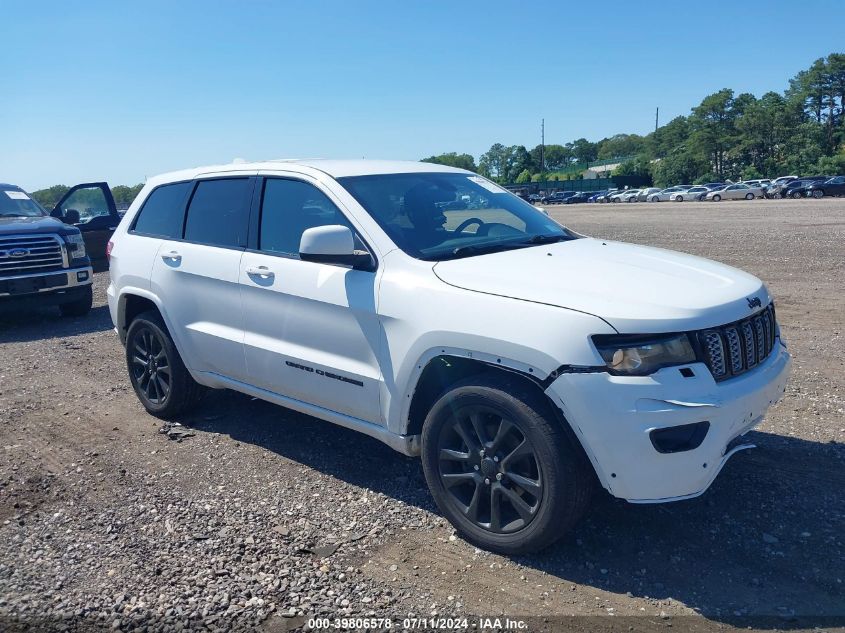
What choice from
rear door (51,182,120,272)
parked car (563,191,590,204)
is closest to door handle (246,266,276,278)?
rear door (51,182,120,272)

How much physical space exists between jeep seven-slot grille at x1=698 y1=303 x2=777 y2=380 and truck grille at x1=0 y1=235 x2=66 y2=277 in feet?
31.7

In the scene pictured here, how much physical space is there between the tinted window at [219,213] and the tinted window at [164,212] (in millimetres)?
146

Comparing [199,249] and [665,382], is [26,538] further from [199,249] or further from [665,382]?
[665,382]

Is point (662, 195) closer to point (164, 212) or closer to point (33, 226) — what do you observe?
point (33, 226)

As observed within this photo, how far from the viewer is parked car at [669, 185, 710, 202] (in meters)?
63.7

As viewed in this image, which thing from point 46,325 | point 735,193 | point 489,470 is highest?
point 489,470

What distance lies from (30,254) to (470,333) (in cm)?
885

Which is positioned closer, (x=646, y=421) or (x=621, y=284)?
(x=646, y=421)

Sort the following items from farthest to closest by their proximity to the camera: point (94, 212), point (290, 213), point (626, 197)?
point (626, 197) < point (94, 212) < point (290, 213)

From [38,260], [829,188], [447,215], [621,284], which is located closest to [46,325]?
[38,260]

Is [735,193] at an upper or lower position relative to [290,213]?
lower

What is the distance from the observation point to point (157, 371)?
577 centimetres

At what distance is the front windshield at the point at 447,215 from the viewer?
4230mm

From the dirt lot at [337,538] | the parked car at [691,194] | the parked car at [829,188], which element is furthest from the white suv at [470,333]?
the parked car at [691,194]
